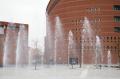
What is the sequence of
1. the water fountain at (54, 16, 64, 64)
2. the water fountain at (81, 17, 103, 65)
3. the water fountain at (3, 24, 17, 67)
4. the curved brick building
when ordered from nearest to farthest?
the water fountain at (3, 24, 17, 67) → the water fountain at (81, 17, 103, 65) → the curved brick building → the water fountain at (54, 16, 64, 64)

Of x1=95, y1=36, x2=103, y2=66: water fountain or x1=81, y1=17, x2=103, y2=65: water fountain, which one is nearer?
x1=95, y1=36, x2=103, y2=66: water fountain

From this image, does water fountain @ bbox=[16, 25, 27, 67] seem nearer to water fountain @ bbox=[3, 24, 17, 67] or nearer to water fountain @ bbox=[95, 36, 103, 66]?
water fountain @ bbox=[3, 24, 17, 67]

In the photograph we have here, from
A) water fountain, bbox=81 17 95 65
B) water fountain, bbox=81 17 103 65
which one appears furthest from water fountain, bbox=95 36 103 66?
water fountain, bbox=81 17 95 65

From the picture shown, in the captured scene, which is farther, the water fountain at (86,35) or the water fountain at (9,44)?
the water fountain at (86,35)

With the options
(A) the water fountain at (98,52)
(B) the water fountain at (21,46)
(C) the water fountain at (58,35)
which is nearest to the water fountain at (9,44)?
(B) the water fountain at (21,46)

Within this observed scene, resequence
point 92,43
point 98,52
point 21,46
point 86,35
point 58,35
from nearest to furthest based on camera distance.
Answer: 1. point 21,46
2. point 98,52
3. point 92,43
4. point 86,35
5. point 58,35

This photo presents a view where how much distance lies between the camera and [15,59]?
93.2 metres

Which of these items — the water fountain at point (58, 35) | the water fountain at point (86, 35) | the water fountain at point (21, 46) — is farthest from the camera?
the water fountain at point (58, 35)

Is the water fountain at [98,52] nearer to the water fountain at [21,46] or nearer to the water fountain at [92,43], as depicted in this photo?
the water fountain at [92,43]

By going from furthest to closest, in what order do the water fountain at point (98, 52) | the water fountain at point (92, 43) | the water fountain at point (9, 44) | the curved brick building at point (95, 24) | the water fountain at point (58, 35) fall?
the water fountain at point (58, 35) < the curved brick building at point (95, 24) < the water fountain at point (92, 43) < the water fountain at point (98, 52) < the water fountain at point (9, 44)

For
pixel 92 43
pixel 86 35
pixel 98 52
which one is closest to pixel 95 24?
pixel 86 35

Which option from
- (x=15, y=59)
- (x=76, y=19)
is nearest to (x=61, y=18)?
(x=76, y=19)

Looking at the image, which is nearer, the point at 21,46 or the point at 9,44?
the point at 9,44

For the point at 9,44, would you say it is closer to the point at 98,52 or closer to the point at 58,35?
the point at 58,35
